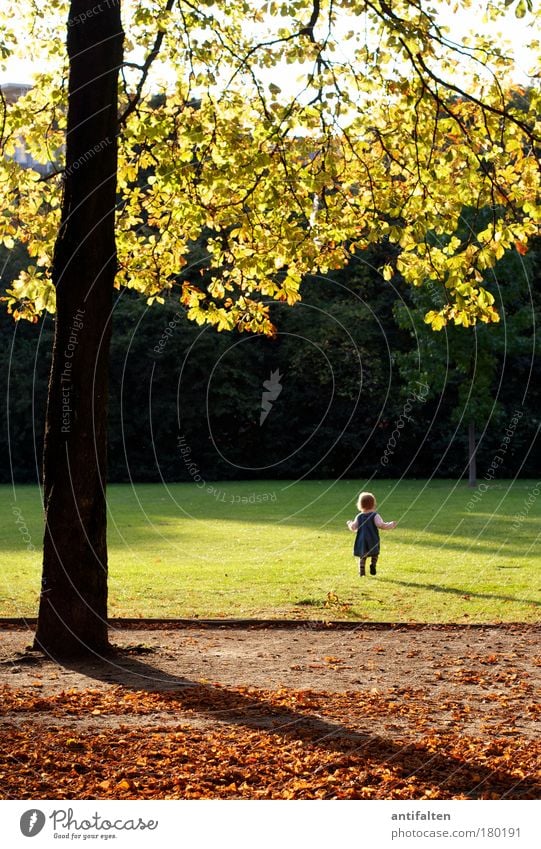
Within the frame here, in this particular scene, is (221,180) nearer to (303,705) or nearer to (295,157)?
(295,157)

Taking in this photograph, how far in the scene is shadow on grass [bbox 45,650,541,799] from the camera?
650cm

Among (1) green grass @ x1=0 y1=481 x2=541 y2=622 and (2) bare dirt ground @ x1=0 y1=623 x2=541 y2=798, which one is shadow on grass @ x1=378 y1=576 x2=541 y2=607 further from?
(2) bare dirt ground @ x1=0 y1=623 x2=541 y2=798

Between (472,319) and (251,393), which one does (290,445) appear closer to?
(251,393)

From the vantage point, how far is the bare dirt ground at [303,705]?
6523mm

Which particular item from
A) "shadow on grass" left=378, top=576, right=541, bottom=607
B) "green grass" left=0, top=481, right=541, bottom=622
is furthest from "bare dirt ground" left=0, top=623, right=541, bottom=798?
"shadow on grass" left=378, top=576, right=541, bottom=607

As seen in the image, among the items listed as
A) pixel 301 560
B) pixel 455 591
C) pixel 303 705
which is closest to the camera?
pixel 303 705

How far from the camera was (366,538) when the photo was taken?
1716 cm

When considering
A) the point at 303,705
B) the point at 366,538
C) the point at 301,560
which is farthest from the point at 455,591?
the point at 303,705

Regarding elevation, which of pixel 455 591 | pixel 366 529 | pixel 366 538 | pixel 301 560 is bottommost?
pixel 301 560

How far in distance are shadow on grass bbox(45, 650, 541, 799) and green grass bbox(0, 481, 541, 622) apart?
401cm

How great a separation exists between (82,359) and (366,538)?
799cm

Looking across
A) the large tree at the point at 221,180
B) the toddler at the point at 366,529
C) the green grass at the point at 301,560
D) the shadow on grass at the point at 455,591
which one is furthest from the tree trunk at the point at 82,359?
the toddler at the point at 366,529

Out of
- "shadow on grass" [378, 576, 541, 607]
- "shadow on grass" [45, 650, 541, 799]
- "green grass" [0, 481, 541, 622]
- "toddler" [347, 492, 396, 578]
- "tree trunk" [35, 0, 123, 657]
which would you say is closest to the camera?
"shadow on grass" [45, 650, 541, 799]

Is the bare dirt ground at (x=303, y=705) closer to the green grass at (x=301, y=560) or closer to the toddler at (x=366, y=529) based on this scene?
the green grass at (x=301, y=560)
